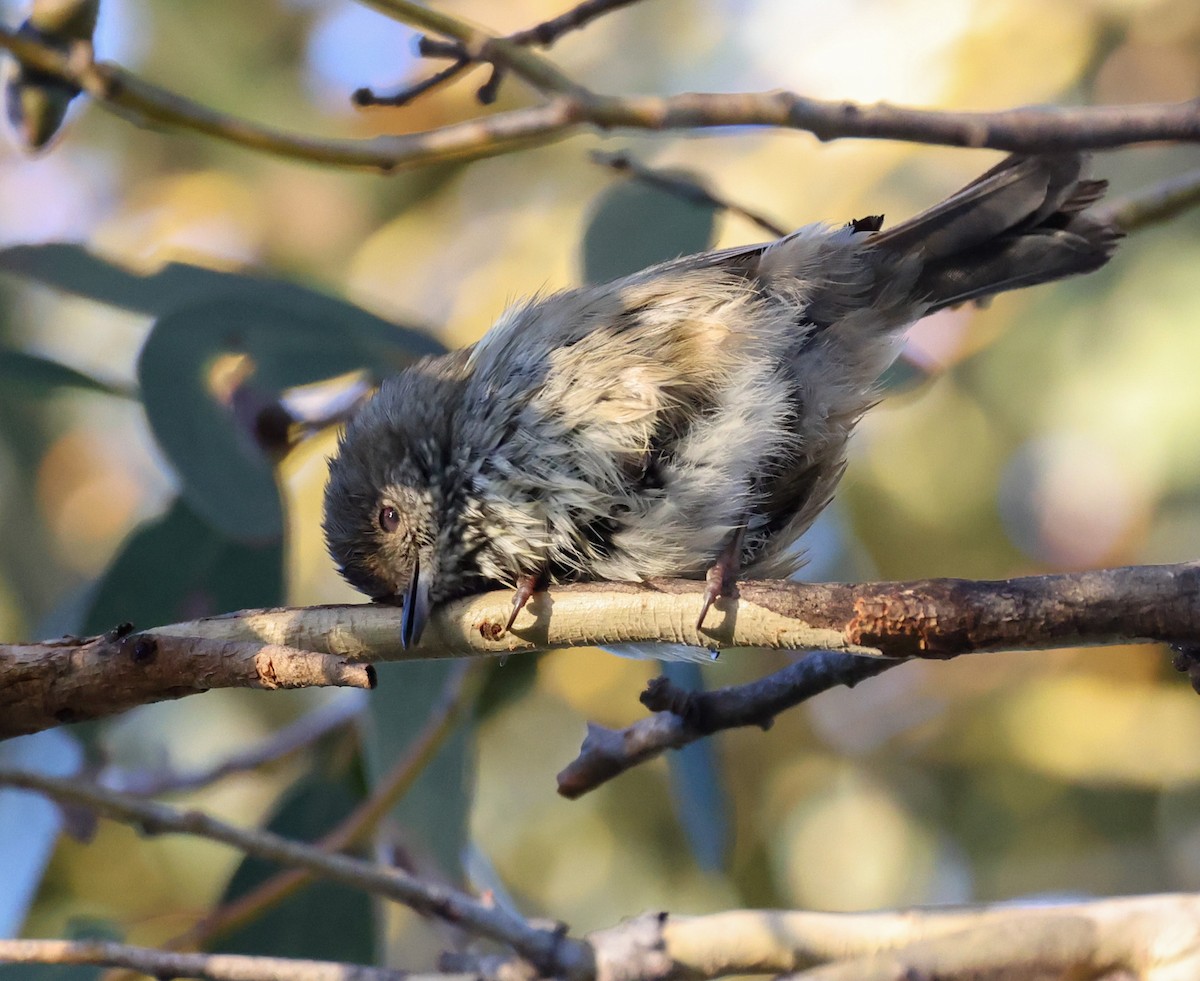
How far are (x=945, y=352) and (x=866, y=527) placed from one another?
685 mm

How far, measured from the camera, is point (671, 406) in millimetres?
2229

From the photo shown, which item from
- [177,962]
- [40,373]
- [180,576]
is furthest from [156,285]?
[177,962]

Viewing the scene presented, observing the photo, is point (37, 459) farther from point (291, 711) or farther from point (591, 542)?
point (591, 542)

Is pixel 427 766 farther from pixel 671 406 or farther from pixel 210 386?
pixel 671 406

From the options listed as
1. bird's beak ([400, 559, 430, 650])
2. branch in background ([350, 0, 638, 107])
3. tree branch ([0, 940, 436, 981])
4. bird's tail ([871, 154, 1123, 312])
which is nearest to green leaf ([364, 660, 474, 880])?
bird's beak ([400, 559, 430, 650])

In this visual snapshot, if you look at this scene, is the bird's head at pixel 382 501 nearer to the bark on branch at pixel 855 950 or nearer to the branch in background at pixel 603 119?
the branch in background at pixel 603 119

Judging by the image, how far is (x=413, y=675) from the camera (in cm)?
289

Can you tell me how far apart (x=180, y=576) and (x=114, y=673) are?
5.11 feet

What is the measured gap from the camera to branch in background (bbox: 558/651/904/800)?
1.93 metres

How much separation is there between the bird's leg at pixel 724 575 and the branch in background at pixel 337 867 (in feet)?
1.99

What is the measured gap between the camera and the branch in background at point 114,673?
1.63 meters

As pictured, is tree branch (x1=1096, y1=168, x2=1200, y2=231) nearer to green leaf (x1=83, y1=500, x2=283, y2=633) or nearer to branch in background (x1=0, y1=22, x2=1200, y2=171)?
branch in background (x1=0, y1=22, x2=1200, y2=171)

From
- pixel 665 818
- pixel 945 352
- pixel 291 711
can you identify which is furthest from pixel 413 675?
pixel 945 352

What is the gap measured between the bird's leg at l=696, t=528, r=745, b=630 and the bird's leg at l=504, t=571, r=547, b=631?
0.87 ft
